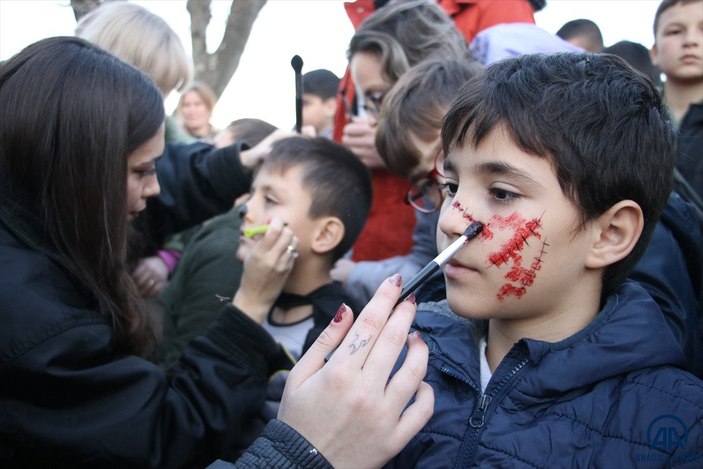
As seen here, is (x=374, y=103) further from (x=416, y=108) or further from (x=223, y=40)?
(x=223, y=40)

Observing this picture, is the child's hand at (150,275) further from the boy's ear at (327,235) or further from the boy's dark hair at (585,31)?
the boy's dark hair at (585,31)

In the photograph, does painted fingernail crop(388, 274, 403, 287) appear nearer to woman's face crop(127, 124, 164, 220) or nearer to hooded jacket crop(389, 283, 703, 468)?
hooded jacket crop(389, 283, 703, 468)

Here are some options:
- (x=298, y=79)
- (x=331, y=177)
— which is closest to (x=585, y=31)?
(x=331, y=177)

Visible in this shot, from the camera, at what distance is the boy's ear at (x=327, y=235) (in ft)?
8.48

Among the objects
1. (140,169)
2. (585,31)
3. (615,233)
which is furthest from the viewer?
(585,31)

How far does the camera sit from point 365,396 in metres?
1.17

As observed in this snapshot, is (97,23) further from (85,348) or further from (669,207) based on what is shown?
(669,207)

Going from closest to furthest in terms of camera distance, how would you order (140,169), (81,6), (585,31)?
(140,169)
(81,6)
(585,31)

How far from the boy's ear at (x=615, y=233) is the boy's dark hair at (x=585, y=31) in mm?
3452

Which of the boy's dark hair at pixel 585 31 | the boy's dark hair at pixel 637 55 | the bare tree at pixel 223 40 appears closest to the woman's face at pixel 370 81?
the boy's dark hair at pixel 637 55

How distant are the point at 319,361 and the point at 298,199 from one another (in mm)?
1396

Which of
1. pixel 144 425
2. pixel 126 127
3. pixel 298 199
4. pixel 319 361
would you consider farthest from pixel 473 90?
pixel 298 199

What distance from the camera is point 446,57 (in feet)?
8.68
